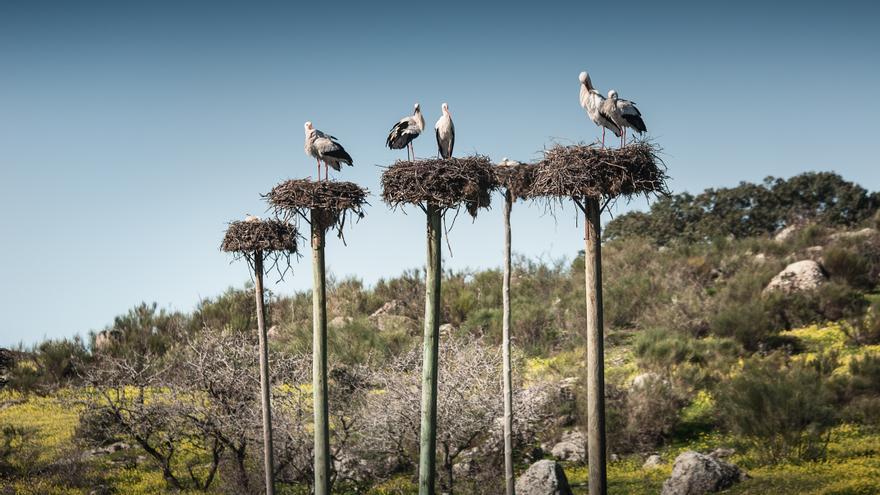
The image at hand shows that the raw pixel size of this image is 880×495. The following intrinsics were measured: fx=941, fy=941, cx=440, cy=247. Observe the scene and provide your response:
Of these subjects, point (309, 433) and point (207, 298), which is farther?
point (207, 298)

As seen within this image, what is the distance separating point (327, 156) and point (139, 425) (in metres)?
8.14

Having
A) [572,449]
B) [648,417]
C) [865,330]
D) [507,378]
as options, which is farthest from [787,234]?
[507,378]

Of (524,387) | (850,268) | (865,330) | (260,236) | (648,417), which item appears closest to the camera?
(260,236)

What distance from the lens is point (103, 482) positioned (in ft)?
68.5

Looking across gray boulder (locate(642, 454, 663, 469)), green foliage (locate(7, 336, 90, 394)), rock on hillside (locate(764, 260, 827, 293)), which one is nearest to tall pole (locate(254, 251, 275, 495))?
gray boulder (locate(642, 454, 663, 469))

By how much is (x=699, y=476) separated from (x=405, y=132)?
8.07 m

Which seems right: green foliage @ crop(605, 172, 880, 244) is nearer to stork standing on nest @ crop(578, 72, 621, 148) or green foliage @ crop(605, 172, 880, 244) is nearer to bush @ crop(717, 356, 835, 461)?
bush @ crop(717, 356, 835, 461)

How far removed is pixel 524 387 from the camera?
80.2 feet

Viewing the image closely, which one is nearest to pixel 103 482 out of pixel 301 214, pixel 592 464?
pixel 301 214

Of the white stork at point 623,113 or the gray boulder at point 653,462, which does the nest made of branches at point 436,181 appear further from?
the gray boulder at point 653,462

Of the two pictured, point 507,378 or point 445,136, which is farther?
point 507,378

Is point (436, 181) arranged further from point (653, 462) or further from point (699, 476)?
point (653, 462)

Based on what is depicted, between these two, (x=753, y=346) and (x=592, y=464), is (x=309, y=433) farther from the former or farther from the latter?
(x=753, y=346)

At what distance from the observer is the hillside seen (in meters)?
19.1
